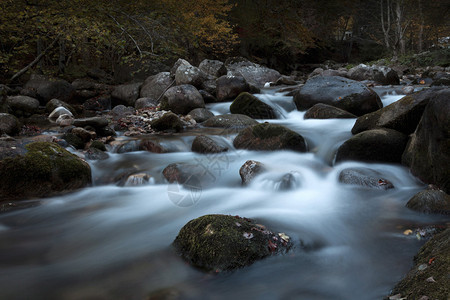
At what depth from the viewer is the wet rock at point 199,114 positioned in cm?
1064

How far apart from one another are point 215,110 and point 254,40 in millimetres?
14973

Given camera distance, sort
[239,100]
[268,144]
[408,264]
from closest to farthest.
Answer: [408,264] < [268,144] < [239,100]

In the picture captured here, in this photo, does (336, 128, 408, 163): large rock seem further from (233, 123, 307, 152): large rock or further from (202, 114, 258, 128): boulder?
(202, 114, 258, 128): boulder

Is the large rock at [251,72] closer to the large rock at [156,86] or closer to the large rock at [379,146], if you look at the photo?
the large rock at [156,86]

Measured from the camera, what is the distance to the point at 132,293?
2.67 meters

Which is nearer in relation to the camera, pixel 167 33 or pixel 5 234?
pixel 5 234

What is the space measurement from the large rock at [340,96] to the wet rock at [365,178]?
14.2 ft

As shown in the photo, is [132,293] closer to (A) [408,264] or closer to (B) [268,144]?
(A) [408,264]

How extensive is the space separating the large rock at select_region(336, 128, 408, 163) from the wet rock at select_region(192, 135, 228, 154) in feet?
9.00

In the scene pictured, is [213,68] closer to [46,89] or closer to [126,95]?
[126,95]

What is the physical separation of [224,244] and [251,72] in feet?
54.6

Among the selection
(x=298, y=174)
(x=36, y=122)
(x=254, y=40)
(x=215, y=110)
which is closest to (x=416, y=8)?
(x=254, y=40)

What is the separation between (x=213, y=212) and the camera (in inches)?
185

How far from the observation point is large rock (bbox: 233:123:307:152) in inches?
262
